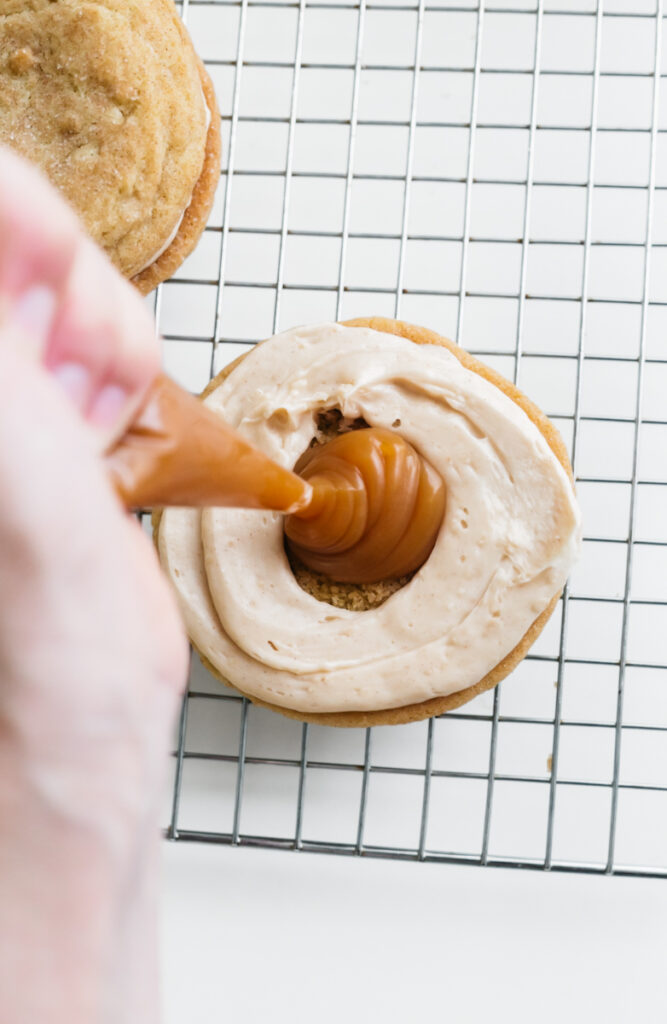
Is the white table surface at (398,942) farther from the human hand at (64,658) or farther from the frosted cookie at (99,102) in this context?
the human hand at (64,658)

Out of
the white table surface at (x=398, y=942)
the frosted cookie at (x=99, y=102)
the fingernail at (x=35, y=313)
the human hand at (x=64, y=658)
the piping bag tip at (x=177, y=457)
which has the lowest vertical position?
the white table surface at (x=398, y=942)

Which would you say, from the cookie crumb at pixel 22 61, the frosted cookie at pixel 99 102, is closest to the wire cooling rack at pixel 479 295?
the frosted cookie at pixel 99 102

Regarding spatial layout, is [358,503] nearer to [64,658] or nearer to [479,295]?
[479,295]

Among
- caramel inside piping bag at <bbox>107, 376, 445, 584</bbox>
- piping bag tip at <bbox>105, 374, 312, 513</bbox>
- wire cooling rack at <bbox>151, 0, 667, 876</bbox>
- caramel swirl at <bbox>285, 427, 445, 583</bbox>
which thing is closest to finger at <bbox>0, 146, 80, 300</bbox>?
piping bag tip at <bbox>105, 374, 312, 513</bbox>

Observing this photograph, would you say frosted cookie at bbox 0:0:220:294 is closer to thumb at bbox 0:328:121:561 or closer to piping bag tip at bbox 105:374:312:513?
piping bag tip at bbox 105:374:312:513

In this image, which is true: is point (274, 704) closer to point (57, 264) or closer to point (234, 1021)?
point (234, 1021)

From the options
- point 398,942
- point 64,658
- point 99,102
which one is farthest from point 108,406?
point 398,942
